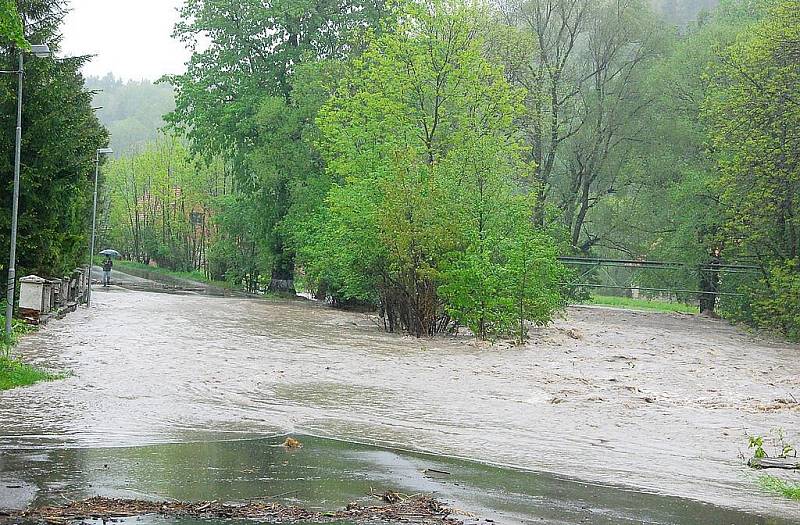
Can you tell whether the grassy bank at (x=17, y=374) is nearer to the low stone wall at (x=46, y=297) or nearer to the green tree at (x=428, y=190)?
the low stone wall at (x=46, y=297)

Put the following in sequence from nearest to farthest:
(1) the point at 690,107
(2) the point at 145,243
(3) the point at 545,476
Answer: (3) the point at 545,476
(1) the point at 690,107
(2) the point at 145,243

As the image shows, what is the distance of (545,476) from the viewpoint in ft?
33.7

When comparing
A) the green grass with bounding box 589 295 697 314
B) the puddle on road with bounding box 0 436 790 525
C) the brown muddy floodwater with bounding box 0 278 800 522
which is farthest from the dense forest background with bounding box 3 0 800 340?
the puddle on road with bounding box 0 436 790 525

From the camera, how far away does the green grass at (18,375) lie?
15.3 metres

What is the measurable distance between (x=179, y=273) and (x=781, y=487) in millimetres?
73661

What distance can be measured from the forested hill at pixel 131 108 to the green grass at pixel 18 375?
416 ft

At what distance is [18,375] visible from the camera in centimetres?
1580

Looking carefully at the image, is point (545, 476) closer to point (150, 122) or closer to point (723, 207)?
point (723, 207)

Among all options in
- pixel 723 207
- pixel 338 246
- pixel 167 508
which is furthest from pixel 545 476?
pixel 723 207

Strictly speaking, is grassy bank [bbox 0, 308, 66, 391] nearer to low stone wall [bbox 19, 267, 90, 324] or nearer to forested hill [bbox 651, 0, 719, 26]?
low stone wall [bbox 19, 267, 90, 324]

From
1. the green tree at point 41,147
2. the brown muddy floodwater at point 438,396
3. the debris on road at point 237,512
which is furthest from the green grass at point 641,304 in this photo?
the debris on road at point 237,512

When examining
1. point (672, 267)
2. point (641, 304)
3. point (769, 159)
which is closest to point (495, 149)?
point (769, 159)

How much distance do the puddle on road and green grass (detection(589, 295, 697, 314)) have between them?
43546 millimetres

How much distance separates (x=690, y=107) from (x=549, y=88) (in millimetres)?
7554
